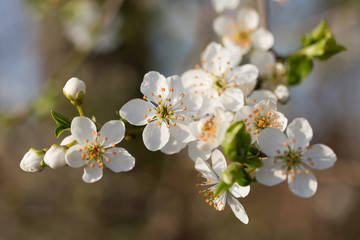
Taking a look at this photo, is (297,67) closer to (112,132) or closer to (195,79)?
(195,79)

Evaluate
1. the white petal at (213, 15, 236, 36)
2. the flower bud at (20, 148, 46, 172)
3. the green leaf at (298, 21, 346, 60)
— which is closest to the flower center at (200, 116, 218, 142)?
the flower bud at (20, 148, 46, 172)

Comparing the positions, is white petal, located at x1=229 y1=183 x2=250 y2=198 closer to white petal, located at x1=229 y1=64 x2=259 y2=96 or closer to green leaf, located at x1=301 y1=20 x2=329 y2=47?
white petal, located at x1=229 y1=64 x2=259 y2=96

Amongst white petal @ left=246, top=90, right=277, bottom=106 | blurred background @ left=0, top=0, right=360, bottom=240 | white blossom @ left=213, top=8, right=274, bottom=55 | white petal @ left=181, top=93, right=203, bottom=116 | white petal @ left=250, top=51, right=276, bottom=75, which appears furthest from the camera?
blurred background @ left=0, top=0, right=360, bottom=240

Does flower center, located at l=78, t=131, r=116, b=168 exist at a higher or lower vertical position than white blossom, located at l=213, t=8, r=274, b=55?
lower

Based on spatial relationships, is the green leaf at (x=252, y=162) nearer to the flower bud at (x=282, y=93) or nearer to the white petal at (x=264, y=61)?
the flower bud at (x=282, y=93)

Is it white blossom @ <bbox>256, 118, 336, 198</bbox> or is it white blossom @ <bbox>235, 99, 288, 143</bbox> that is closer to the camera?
white blossom @ <bbox>256, 118, 336, 198</bbox>

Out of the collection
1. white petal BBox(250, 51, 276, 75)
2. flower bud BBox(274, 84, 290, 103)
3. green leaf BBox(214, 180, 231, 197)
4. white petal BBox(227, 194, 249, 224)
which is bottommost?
white petal BBox(227, 194, 249, 224)

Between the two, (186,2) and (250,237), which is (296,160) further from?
(250,237)
